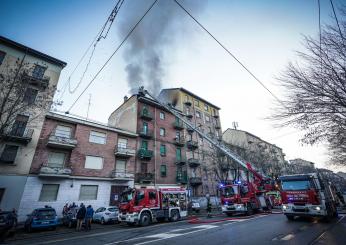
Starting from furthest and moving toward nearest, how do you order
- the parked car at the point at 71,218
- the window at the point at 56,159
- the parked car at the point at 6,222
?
the window at the point at 56,159
the parked car at the point at 71,218
the parked car at the point at 6,222

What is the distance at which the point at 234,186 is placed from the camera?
1639 centimetres

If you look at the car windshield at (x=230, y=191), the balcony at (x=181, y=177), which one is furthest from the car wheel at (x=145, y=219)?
the balcony at (x=181, y=177)

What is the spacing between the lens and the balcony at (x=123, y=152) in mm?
23219

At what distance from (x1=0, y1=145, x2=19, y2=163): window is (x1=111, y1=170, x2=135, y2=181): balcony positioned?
30.9ft

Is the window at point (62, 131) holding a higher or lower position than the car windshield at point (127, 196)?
higher

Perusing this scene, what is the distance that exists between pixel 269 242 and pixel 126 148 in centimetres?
2006

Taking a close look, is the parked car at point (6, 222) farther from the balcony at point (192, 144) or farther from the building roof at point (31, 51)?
the balcony at point (192, 144)

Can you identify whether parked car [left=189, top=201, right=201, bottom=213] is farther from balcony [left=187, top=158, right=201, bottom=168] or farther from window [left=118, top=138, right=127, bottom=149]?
window [left=118, top=138, right=127, bottom=149]

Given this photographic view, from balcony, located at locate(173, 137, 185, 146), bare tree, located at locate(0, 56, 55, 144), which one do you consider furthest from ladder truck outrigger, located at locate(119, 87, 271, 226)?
balcony, located at locate(173, 137, 185, 146)

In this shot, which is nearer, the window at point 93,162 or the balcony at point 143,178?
the window at point 93,162

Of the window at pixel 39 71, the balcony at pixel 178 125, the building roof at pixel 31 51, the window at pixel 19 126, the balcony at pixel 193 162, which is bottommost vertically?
the balcony at pixel 193 162

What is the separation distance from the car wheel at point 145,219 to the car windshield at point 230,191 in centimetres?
727

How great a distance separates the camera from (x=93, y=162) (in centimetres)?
2148

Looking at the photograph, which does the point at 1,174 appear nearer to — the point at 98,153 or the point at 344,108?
the point at 98,153
